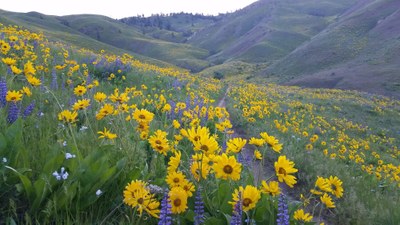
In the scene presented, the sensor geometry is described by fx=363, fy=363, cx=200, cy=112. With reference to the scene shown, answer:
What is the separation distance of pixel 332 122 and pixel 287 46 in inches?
4038

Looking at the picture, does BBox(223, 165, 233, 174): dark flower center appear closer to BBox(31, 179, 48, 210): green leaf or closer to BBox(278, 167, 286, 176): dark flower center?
BBox(278, 167, 286, 176): dark flower center

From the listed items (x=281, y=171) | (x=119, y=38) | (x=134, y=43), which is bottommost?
(x=134, y=43)

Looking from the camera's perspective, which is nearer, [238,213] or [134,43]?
[238,213]

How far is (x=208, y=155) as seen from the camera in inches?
97.7

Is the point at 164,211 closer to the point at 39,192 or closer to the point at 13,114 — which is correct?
the point at 39,192

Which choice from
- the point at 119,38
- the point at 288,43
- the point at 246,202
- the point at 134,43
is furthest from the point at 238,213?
the point at 119,38

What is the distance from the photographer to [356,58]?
6016 cm

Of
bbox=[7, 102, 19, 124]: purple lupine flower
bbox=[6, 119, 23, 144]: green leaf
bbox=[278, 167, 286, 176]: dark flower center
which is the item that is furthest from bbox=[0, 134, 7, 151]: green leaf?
bbox=[278, 167, 286, 176]: dark flower center

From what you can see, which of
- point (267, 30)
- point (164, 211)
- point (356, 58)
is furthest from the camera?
point (267, 30)

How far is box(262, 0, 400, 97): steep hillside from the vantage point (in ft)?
149

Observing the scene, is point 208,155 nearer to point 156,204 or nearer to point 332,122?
point 156,204

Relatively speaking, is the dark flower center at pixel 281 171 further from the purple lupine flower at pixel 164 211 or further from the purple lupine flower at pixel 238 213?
the purple lupine flower at pixel 164 211

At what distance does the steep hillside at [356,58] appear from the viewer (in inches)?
1788

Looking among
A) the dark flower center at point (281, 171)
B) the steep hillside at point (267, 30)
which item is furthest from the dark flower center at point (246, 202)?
the steep hillside at point (267, 30)
